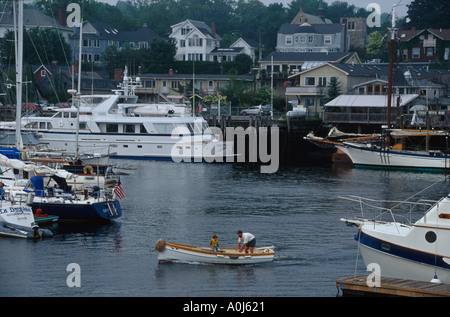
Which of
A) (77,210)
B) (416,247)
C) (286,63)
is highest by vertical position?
(286,63)

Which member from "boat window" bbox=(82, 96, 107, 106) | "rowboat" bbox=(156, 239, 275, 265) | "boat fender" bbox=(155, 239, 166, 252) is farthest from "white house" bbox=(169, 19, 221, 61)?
"boat fender" bbox=(155, 239, 166, 252)

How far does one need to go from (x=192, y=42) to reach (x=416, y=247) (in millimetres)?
103488

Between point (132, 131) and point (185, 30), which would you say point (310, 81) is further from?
point (185, 30)

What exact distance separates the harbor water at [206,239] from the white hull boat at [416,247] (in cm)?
212

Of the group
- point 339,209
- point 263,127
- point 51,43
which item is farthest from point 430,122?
point 51,43

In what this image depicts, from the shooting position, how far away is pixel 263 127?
8331cm

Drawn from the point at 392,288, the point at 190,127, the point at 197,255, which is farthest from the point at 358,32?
the point at 392,288

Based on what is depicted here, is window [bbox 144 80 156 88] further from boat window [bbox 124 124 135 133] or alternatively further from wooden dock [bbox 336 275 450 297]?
wooden dock [bbox 336 275 450 297]

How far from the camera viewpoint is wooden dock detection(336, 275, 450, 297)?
26.4 metres

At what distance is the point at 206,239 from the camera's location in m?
37.8

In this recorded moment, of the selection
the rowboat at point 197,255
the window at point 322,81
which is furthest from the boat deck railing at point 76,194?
the window at point 322,81

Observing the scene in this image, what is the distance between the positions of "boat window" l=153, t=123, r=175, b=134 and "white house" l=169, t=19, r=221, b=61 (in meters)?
53.9

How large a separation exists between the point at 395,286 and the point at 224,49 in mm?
102667

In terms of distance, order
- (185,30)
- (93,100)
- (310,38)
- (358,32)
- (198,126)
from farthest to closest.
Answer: (358,32) → (185,30) → (310,38) → (93,100) → (198,126)
